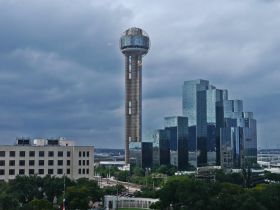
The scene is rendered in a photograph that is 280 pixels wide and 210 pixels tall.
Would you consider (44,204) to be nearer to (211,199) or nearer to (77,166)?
(211,199)

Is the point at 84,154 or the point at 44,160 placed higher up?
the point at 84,154

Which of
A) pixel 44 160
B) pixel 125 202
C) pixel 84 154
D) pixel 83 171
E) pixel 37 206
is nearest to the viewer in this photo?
pixel 37 206

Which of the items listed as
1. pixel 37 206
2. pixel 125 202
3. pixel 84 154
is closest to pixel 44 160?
pixel 84 154

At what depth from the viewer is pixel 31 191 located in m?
81.8

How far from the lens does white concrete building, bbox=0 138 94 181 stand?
104750 mm

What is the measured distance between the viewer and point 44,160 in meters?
108

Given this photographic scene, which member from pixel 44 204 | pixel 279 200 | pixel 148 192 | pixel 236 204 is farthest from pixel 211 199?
pixel 148 192

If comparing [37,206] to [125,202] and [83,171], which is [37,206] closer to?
[125,202]

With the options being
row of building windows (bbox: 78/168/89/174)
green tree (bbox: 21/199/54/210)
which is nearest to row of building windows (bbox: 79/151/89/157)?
row of building windows (bbox: 78/168/89/174)

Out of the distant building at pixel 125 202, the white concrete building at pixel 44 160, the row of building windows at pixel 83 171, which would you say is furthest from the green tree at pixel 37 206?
the row of building windows at pixel 83 171

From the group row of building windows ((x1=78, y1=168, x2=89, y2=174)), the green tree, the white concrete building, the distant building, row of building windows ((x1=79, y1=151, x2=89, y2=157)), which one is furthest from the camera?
row of building windows ((x1=79, y1=151, x2=89, y2=157))

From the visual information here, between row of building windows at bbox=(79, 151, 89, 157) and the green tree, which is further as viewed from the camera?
row of building windows at bbox=(79, 151, 89, 157)

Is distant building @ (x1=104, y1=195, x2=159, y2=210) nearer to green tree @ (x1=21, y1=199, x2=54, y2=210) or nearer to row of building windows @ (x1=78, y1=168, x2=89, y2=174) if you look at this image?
row of building windows @ (x1=78, y1=168, x2=89, y2=174)

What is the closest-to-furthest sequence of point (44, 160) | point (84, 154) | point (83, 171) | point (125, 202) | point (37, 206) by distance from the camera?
point (37, 206) < point (125, 202) < point (44, 160) < point (83, 171) < point (84, 154)
